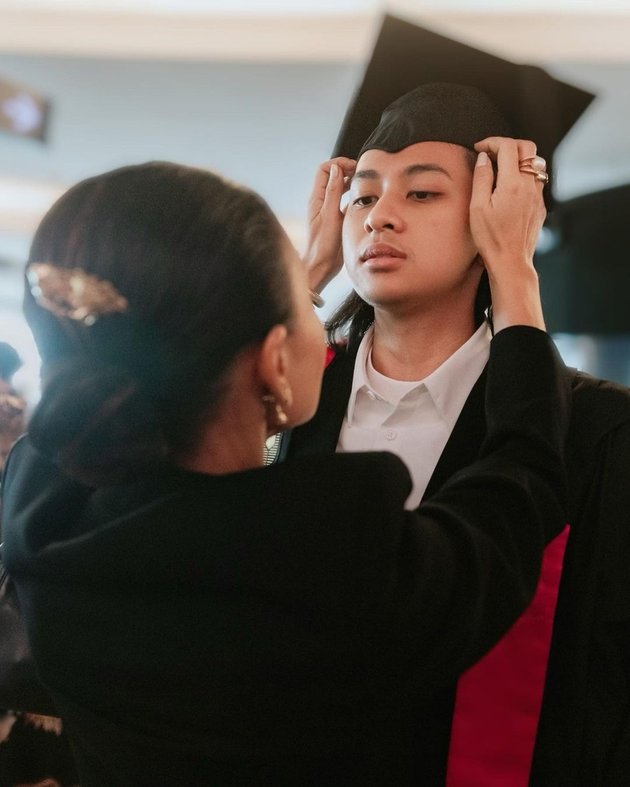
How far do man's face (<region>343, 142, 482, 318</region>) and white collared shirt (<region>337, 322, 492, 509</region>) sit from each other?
0.29ft

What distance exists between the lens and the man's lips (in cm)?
99

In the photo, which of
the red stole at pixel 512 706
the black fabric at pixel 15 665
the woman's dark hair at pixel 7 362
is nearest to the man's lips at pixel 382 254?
the red stole at pixel 512 706

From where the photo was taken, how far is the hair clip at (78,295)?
0.61 m

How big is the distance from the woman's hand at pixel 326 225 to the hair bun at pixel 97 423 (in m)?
0.50

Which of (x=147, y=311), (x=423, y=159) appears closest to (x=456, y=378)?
(x=423, y=159)

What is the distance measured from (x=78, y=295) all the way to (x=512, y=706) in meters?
0.63

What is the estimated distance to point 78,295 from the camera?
1.99 ft

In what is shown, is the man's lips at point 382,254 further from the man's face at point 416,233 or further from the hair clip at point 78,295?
the hair clip at point 78,295

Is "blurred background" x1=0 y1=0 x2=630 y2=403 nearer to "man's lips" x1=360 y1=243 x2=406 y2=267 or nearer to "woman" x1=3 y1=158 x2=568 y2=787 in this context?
"man's lips" x1=360 y1=243 x2=406 y2=267

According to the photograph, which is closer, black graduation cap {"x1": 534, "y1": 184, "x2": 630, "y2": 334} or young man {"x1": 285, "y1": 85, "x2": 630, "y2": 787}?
young man {"x1": 285, "y1": 85, "x2": 630, "y2": 787}

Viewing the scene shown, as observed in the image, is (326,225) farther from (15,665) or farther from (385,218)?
(15,665)

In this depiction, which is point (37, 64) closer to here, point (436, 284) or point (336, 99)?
point (336, 99)

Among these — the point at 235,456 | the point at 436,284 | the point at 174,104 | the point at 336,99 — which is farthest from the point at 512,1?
the point at 235,456

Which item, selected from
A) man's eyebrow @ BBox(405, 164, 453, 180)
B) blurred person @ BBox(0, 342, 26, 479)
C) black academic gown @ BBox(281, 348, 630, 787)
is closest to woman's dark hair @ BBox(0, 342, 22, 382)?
blurred person @ BBox(0, 342, 26, 479)
